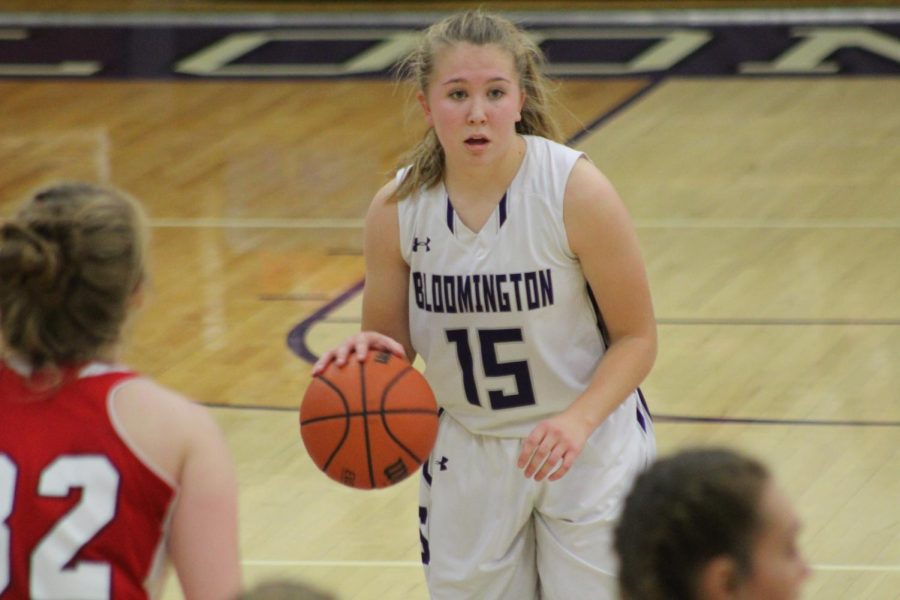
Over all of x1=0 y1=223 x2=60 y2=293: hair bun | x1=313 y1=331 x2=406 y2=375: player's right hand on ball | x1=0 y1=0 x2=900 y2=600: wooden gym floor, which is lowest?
x1=0 y1=0 x2=900 y2=600: wooden gym floor

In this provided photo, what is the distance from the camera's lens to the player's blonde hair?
329cm

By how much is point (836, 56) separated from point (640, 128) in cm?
242

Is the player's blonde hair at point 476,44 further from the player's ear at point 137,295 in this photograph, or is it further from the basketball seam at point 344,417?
the player's ear at point 137,295

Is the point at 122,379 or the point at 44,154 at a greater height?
the point at 122,379

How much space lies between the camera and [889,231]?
319 inches

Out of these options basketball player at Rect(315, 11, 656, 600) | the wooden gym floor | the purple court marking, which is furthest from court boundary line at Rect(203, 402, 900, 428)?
basketball player at Rect(315, 11, 656, 600)

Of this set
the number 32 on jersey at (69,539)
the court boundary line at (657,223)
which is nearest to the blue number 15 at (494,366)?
the number 32 on jersey at (69,539)

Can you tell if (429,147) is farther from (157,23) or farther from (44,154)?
(157,23)

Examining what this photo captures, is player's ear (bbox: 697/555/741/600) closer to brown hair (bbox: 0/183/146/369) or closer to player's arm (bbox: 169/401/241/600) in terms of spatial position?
player's arm (bbox: 169/401/241/600)

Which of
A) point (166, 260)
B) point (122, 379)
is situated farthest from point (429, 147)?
point (166, 260)

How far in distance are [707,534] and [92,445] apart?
2.87 feet

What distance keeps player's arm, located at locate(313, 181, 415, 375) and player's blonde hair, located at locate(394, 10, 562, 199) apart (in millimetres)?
50

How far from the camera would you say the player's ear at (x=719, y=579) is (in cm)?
179

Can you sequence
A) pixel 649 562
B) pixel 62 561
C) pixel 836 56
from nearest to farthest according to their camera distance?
1. pixel 649 562
2. pixel 62 561
3. pixel 836 56
